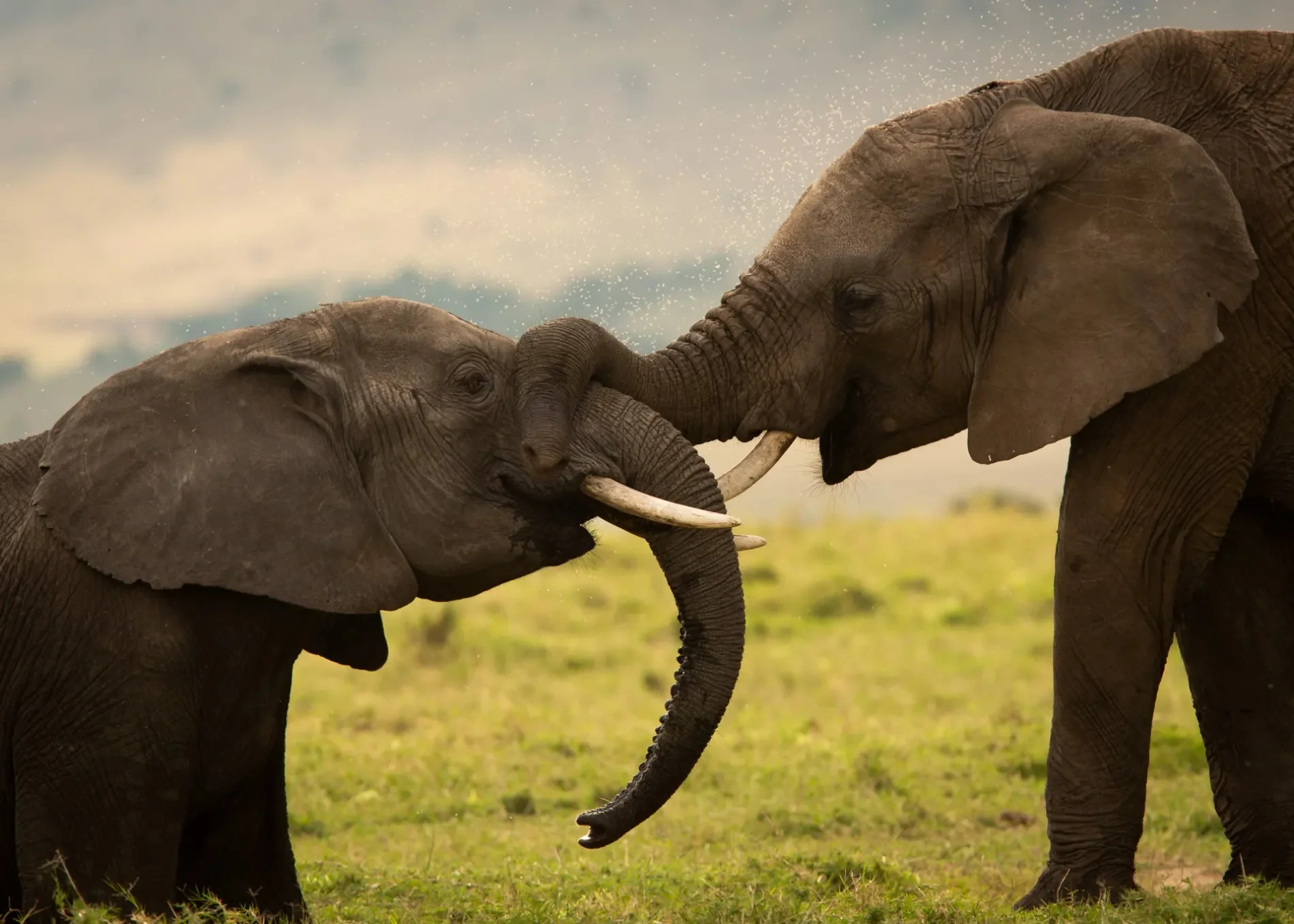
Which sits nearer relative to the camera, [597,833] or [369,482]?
[597,833]

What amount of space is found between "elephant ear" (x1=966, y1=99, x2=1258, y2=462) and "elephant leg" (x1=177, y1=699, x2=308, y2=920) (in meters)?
2.44

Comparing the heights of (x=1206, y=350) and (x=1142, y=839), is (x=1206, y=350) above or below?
above

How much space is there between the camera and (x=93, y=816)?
536cm

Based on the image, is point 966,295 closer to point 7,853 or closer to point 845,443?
point 845,443

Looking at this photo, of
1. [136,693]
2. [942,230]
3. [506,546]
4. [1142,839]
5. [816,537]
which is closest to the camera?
[136,693]

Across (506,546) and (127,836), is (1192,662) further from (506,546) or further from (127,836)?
(127,836)

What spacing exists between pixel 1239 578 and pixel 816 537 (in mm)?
13477

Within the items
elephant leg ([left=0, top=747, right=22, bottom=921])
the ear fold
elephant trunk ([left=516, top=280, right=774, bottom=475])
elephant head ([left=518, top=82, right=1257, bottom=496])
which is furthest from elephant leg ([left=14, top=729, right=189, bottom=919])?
elephant head ([left=518, top=82, right=1257, bottom=496])

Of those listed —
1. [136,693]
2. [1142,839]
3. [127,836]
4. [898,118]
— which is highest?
[898,118]

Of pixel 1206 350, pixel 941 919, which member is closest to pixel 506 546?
pixel 941 919

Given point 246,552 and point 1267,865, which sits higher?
point 246,552

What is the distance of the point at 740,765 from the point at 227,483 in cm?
467

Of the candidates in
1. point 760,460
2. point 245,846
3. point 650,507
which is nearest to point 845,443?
point 760,460

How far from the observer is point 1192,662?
22.5 feet
